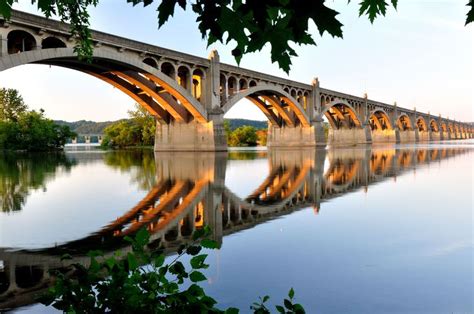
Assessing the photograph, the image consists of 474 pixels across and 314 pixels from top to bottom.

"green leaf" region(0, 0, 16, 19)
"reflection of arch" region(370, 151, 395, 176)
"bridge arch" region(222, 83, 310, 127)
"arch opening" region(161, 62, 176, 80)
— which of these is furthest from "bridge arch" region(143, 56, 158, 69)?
"green leaf" region(0, 0, 16, 19)

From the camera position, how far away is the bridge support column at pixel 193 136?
1797 inches

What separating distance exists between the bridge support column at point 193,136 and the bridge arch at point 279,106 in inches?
445

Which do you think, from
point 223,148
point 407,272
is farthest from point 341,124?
point 407,272

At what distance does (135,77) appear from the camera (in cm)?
3844

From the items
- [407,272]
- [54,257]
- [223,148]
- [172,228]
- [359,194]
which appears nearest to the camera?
[407,272]

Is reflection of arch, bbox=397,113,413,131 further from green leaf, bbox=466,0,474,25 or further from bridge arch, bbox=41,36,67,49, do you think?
green leaf, bbox=466,0,474,25

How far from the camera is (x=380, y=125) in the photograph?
11375 cm

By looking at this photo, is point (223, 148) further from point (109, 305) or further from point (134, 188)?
point (109, 305)

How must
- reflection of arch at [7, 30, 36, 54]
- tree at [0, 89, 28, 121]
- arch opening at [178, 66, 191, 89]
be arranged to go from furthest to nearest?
tree at [0, 89, 28, 121], arch opening at [178, 66, 191, 89], reflection of arch at [7, 30, 36, 54]

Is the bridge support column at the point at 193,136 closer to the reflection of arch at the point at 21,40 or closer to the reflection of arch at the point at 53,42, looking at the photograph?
the reflection of arch at the point at 53,42

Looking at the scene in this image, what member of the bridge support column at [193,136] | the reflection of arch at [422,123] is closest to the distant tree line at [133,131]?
the bridge support column at [193,136]

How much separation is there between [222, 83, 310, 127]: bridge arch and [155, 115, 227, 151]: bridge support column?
1130 centimetres

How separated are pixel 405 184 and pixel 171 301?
1667cm

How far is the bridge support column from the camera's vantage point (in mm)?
45656
